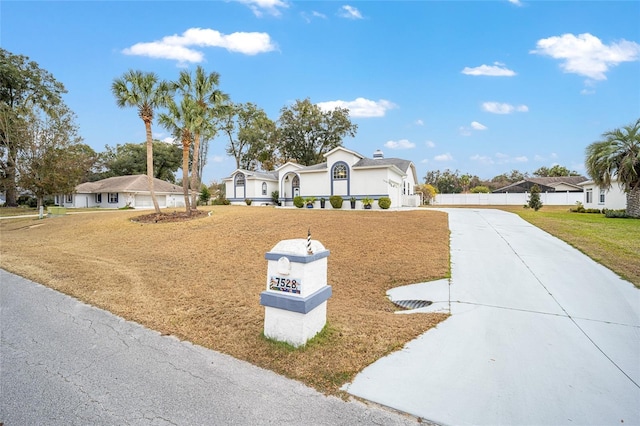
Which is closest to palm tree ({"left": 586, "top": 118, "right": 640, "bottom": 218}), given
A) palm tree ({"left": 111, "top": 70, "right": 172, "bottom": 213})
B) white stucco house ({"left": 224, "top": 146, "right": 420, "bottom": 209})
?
white stucco house ({"left": 224, "top": 146, "right": 420, "bottom": 209})

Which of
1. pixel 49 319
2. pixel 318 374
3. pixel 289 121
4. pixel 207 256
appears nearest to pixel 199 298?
pixel 49 319

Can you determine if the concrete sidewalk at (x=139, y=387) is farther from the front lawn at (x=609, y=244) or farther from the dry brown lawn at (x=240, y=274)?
the front lawn at (x=609, y=244)

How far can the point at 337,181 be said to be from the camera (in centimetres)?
2659

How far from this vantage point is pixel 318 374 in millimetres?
3348

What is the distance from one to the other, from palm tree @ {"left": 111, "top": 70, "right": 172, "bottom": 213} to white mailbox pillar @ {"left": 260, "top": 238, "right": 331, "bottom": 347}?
16957mm

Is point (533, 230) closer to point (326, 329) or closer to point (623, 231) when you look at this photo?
point (623, 231)

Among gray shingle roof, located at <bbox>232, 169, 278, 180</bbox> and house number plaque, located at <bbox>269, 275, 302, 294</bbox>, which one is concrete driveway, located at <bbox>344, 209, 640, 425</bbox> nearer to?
house number plaque, located at <bbox>269, 275, 302, 294</bbox>

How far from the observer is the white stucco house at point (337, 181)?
82.5 ft

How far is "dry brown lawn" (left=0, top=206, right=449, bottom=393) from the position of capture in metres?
3.97

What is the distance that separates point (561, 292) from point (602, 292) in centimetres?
72

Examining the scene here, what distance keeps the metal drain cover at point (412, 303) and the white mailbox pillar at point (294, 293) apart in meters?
2.31

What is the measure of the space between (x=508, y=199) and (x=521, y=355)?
138ft

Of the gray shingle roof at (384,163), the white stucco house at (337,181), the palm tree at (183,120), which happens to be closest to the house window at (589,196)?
the white stucco house at (337,181)

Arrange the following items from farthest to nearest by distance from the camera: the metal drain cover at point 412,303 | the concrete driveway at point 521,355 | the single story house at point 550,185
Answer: the single story house at point 550,185 → the metal drain cover at point 412,303 → the concrete driveway at point 521,355
